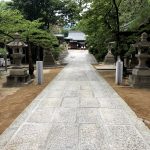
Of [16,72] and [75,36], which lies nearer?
[16,72]

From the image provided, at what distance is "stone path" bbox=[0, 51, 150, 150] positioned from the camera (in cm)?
713

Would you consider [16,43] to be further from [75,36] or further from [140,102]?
[75,36]

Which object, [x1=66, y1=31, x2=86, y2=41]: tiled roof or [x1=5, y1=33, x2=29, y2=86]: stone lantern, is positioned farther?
[x1=66, y1=31, x2=86, y2=41]: tiled roof

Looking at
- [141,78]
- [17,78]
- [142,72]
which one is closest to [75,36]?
[17,78]

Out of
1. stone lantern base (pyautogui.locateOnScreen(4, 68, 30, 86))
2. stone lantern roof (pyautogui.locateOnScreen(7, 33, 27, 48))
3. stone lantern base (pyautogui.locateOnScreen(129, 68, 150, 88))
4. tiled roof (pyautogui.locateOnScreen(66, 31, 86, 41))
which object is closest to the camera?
stone lantern base (pyautogui.locateOnScreen(129, 68, 150, 88))

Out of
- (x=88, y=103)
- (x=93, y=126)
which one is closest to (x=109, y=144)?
(x=93, y=126)

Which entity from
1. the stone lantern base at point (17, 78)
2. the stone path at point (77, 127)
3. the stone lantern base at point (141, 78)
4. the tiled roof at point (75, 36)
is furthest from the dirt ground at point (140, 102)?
the tiled roof at point (75, 36)

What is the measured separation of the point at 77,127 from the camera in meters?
8.51

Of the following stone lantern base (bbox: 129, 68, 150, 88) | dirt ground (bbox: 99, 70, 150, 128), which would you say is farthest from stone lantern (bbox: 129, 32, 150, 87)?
dirt ground (bbox: 99, 70, 150, 128)

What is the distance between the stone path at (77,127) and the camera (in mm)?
7129

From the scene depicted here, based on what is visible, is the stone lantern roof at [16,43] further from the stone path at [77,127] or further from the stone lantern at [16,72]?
the stone path at [77,127]

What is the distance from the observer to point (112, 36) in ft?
74.9

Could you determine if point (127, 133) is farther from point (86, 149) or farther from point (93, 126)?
point (86, 149)

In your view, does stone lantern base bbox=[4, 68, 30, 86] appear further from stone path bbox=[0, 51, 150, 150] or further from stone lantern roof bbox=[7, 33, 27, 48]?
stone path bbox=[0, 51, 150, 150]
